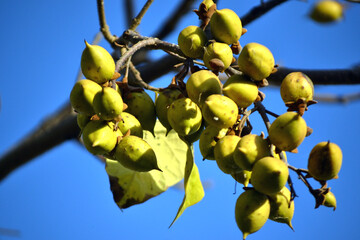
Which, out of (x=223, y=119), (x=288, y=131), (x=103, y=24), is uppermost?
(x=103, y=24)

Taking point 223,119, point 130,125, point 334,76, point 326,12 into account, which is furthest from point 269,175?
point 326,12

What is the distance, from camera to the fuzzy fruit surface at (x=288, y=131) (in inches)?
37.6

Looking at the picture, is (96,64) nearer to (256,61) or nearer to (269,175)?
(256,61)

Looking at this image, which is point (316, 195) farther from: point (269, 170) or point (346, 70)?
point (346, 70)

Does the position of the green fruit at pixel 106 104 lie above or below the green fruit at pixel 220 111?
above

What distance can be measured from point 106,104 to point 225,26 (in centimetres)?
39

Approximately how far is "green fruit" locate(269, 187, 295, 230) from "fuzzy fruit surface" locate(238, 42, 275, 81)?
0.94 feet

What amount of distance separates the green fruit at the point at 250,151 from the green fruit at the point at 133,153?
0.75 ft

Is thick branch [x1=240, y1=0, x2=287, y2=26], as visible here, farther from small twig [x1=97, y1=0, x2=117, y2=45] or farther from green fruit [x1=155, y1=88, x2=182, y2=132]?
green fruit [x1=155, y1=88, x2=182, y2=132]

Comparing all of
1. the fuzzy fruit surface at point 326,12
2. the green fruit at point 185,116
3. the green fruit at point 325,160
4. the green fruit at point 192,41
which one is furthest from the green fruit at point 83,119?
the fuzzy fruit surface at point 326,12

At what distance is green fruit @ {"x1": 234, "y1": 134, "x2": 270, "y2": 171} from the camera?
95 centimetres

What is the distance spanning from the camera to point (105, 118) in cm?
104

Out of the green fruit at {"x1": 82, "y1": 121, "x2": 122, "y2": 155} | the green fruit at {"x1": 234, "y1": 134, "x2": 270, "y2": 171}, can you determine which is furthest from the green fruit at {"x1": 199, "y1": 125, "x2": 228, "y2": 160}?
the green fruit at {"x1": 82, "y1": 121, "x2": 122, "y2": 155}

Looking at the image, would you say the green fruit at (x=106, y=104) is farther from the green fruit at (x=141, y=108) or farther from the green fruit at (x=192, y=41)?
the green fruit at (x=192, y=41)
